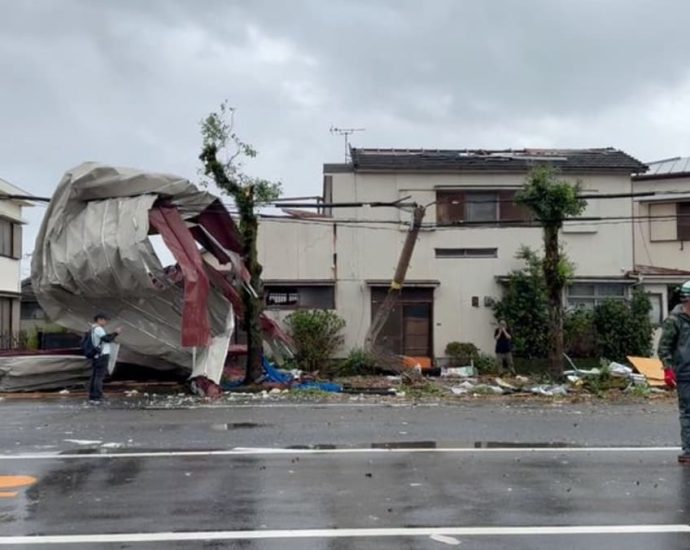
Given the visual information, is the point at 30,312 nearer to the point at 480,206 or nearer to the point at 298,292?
the point at 298,292

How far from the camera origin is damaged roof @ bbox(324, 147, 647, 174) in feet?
88.4

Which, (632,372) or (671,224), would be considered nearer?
(632,372)

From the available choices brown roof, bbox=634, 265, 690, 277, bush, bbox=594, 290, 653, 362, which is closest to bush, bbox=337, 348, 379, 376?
bush, bbox=594, 290, 653, 362

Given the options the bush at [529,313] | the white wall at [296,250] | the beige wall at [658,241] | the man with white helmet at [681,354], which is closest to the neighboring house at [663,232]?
the beige wall at [658,241]

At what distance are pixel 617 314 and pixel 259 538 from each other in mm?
21939

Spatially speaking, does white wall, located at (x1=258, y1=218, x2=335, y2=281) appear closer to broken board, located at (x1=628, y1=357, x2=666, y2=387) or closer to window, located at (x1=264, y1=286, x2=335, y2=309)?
window, located at (x1=264, y1=286, x2=335, y2=309)

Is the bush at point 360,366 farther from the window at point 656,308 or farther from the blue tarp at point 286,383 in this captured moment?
the window at point 656,308

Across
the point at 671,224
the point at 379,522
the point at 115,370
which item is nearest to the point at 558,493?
the point at 379,522

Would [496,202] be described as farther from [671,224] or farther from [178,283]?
[178,283]

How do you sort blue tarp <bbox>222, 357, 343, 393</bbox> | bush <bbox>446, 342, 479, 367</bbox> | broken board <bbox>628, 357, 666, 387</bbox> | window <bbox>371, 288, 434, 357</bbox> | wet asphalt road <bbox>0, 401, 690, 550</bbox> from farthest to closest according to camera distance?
window <bbox>371, 288, 434, 357</bbox>, bush <bbox>446, 342, 479, 367</bbox>, broken board <bbox>628, 357, 666, 387</bbox>, blue tarp <bbox>222, 357, 343, 393</bbox>, wet asphalt road <bbox>0, 401, 690, 550</bbox>

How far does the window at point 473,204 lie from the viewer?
89.2 feet

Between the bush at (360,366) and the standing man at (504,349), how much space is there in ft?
12.8

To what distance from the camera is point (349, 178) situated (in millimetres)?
26984

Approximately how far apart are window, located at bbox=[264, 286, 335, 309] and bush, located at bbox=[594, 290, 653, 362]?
8476 mm
